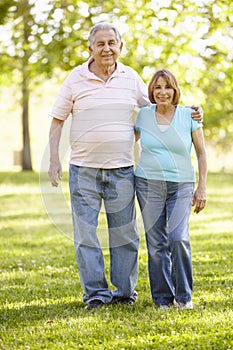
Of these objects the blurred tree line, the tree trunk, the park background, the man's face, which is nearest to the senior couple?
the man's face

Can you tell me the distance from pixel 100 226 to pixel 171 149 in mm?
845

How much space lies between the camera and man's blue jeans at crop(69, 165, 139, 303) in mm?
4941

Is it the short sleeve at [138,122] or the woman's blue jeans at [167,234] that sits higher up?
the short sleeve at [138,122]

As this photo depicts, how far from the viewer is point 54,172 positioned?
497 centimetres

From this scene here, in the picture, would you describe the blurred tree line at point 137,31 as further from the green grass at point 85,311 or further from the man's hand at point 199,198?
the man's hand at point 199,198

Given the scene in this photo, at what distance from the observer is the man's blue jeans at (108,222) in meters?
4.94

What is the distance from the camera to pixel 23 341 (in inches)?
167

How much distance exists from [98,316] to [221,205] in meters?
9.23

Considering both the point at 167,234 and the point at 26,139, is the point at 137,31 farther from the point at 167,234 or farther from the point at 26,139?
the point at 26,139

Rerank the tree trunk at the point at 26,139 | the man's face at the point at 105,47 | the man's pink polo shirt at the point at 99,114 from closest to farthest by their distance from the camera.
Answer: the man's face at the point at 105,47, the man's pink polo shirt at the point at 99,114, the tree trunk at the point at 26,139

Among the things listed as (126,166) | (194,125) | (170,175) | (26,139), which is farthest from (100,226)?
(26,139)

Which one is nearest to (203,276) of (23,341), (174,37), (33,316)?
(33,316)

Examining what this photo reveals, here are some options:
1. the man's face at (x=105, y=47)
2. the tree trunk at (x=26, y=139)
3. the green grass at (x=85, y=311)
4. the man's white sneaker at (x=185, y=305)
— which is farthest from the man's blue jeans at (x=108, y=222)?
the tree trunk at (x=26, y=139)

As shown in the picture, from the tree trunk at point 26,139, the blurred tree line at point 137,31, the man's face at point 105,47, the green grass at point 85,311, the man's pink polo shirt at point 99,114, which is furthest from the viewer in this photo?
the tree trunk at point 26,139
